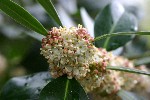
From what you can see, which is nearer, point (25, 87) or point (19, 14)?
point (19, 14)

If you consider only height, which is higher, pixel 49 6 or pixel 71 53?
pixel 49 6

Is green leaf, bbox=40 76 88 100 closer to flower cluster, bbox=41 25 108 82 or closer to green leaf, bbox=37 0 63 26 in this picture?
flower cluster, bbox=41 25 108 82

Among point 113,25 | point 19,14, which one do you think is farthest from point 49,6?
point 113,25

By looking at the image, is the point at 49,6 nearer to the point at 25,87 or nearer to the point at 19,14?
the point at 19,14

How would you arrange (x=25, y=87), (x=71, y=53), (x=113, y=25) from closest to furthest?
(x=71, y=53) → (x=25, y=87) → (x=113, y=25)

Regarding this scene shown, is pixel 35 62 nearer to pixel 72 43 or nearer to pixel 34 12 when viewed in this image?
pixel 34 12

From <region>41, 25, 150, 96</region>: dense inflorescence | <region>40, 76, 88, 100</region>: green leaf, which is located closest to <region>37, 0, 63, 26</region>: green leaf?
<region>41, 25, 150, 96</region>: dense inflorescence

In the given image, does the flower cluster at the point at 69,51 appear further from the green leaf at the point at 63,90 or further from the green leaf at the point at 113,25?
the green leaf at the point at 113,25
